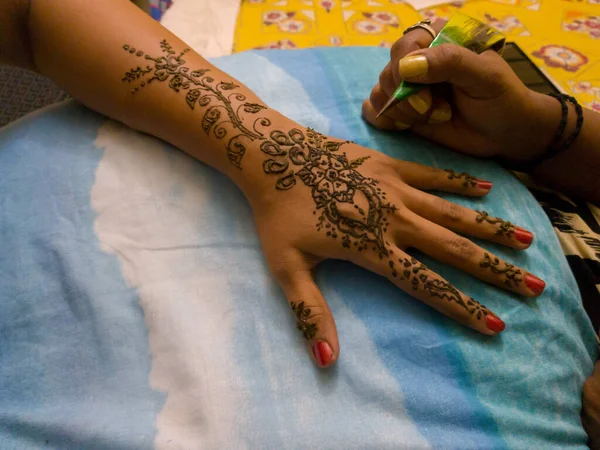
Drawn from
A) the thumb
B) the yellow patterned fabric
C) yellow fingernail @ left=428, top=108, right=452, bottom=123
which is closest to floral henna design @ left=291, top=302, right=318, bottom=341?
the thumb

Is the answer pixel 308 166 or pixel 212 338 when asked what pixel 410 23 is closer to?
pixel 308 166

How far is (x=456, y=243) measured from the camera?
0.70 metres

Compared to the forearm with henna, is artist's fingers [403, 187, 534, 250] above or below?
below

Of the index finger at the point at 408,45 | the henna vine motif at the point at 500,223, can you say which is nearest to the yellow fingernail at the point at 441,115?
the index finger at the point at 408,45

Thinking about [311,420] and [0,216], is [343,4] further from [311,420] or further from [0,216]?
[311,420]

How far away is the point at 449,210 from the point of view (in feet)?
2.45

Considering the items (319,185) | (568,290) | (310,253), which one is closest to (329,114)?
(319,185)

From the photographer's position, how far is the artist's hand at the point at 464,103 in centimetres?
73

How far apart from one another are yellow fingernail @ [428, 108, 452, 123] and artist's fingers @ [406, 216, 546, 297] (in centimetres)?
26

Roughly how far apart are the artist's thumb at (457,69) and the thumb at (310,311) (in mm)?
389

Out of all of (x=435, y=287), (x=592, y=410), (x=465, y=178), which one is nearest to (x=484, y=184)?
(x=465, y=178)

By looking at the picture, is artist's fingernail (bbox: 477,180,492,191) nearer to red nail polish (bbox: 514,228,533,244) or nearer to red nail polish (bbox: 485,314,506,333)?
red nail polish (bbox: 514,228,533,244)

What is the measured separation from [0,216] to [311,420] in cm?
63

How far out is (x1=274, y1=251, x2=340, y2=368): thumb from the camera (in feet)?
2.04
